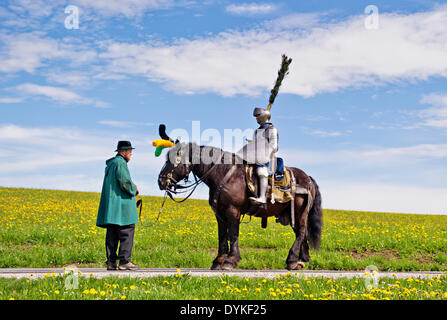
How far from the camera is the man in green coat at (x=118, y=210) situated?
9906mm

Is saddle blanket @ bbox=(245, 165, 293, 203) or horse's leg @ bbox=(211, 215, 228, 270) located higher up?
saddle blanket @ bbox=(245, 165, 293, 203)

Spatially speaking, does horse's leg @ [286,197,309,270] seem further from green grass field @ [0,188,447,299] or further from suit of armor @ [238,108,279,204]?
suit of armor @ [238,108,279,204]

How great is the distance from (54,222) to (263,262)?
10502 millimetres

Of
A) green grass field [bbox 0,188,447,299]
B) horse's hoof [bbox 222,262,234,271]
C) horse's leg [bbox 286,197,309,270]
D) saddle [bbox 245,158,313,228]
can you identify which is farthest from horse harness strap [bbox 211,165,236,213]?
green grass field [bbox 0,188,447,299]

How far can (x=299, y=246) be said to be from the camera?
11.0m

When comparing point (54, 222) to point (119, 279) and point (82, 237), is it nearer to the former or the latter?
point (82, 237)

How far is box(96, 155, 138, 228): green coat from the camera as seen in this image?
9875mm

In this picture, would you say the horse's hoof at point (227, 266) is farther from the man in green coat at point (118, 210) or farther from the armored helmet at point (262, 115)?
the armored helmet at point (262, 115)

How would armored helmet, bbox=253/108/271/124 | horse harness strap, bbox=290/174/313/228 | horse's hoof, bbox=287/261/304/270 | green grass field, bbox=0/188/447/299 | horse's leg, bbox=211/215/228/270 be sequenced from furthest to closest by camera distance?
horse harness strap, bbox=290/174/313/228 < horse's hoof, bbox=287/261/304/270 < armored helmet, bbox=253/108/271/124 < horse's leg, bbox=211/215/228/270 < green grass field, bbox=0/188/447/299

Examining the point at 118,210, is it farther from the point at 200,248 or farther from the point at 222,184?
the point at 200,248

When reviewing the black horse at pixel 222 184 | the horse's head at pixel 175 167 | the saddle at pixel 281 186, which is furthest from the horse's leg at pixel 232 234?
the horse's head at pixel 175 167

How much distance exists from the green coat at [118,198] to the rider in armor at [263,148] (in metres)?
2.80

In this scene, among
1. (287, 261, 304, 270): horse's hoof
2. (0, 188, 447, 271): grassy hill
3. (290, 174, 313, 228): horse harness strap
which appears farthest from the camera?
(0, 188, 447, 271): grassy hill
